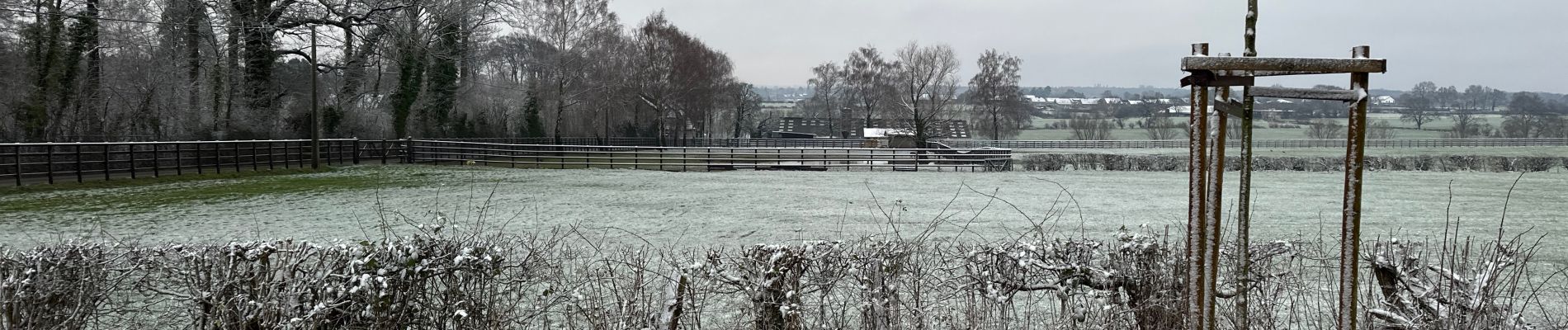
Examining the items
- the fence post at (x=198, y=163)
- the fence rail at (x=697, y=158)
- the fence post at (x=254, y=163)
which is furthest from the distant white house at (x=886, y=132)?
the fence post at (x=198, y=163)

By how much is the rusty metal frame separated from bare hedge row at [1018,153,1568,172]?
25959 millimetres

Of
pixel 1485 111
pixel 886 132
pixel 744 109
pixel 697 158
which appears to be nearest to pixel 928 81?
pixel 886 132

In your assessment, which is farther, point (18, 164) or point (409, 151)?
point (409, 151)

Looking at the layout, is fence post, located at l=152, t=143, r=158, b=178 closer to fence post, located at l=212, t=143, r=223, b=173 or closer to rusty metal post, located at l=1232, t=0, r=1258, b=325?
fence post, located at l=212, t=143, r=223, b=173

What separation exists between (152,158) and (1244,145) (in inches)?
922

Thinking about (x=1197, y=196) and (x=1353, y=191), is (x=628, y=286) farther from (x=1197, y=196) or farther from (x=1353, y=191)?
(x=1353, y=191)

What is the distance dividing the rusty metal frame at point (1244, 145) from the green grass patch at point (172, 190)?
11.5 m

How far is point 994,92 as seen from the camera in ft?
195

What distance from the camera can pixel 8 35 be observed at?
19766 millimetres

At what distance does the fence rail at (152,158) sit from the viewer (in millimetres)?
16922

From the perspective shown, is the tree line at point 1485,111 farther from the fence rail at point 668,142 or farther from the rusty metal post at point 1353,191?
the rusty metal post at point 1353,191

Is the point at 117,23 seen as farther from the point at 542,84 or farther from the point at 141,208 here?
the point at 542,84

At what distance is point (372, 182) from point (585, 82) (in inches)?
902

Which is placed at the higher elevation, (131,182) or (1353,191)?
(1353,191)
